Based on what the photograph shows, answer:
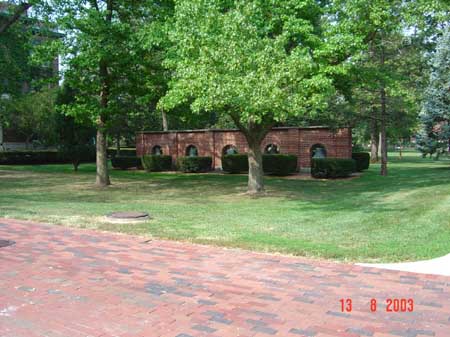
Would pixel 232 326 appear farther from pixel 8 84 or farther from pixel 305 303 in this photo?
pixel 8 84

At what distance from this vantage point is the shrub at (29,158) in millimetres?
33500

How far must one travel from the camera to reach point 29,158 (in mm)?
34750

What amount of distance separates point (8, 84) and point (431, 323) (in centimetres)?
2223

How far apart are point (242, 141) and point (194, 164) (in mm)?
3284

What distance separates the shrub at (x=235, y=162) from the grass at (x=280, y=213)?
19.8 ft

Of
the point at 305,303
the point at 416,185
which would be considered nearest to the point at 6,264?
the point at 305,303

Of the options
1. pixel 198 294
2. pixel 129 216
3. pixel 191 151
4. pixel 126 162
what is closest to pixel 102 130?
pixel 129 216

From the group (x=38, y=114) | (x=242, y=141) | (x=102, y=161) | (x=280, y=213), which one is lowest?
(x=280, y=213)

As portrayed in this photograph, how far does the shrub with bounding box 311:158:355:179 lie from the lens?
22.0 metres

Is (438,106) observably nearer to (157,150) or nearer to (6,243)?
(157,150)

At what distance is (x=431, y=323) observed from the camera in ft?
13.7

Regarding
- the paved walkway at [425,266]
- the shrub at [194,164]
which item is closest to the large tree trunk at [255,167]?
the paved walkway at [425,266]

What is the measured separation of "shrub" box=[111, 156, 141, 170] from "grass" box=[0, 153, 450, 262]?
36.3 feet

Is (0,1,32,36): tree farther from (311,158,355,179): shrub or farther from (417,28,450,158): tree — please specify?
(417,28,450,158): tree
